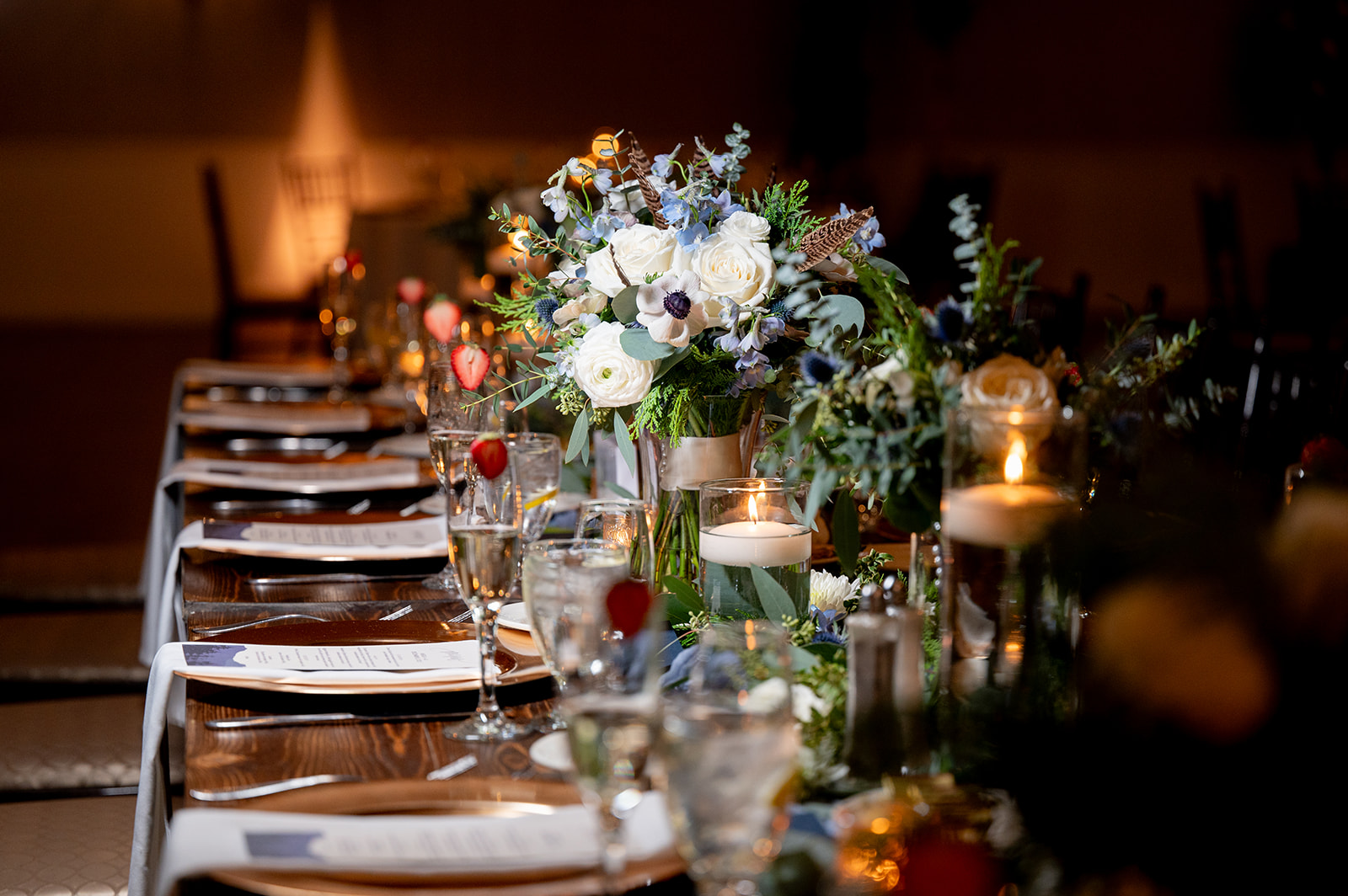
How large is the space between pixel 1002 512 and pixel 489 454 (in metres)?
0.47

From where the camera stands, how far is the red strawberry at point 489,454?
1.16 metres

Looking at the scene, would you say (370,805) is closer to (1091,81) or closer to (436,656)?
(436,656)

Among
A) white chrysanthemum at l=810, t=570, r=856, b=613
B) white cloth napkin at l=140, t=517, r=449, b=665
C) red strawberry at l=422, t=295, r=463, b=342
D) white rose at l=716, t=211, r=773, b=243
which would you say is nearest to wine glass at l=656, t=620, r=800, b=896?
white chrysanthemum at l=810, t=570, r=856, b=613

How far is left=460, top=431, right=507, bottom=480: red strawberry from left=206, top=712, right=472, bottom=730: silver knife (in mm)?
217

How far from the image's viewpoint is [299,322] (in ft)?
22.6

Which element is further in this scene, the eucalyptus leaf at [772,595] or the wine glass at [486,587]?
the eucalyptus leaf at [772,595]

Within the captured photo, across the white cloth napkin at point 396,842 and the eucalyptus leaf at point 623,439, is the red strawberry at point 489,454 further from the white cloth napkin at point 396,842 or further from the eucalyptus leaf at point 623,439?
the white cloth napkin at point 396,842

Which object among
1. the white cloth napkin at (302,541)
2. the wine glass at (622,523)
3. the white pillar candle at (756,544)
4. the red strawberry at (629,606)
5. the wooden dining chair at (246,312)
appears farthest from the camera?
the wooden dining chair at (246,312)

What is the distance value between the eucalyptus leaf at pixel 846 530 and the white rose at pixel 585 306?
14.4 inches

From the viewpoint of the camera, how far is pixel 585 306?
4.49ft

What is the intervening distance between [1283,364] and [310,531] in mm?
1704

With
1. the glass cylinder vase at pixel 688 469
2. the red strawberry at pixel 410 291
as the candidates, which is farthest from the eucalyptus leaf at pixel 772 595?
the red strawberry at pixel 410 291

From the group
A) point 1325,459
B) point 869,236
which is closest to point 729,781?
point 869,236

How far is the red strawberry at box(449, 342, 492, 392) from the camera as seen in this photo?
161cm
